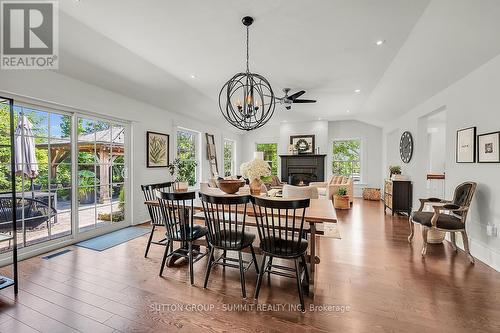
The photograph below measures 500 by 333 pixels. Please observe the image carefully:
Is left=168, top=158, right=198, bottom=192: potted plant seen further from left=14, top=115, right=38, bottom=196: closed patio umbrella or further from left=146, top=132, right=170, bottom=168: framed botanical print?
left=14, top=115, right=38, bottom=196: closed patio umbrella

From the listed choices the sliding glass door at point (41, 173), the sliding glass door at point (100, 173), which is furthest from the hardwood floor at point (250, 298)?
the sliding glass door at point (100, 173)

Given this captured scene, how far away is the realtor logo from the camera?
223cm

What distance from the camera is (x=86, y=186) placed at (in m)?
3.89

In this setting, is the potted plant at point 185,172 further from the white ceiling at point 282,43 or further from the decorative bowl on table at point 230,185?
the decorative bowl on table at point 230,185

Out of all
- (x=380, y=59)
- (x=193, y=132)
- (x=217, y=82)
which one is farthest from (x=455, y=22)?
(x=193, y=132)

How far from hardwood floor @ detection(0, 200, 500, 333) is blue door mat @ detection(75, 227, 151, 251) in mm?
221

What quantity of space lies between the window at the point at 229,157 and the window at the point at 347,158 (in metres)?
3.89

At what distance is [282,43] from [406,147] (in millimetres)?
4534

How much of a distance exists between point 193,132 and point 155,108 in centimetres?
169

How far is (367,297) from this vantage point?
7.27 ft

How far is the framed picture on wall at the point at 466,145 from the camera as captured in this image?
321 centimetres

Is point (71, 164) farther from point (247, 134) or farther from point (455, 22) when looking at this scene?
point (247, 134)

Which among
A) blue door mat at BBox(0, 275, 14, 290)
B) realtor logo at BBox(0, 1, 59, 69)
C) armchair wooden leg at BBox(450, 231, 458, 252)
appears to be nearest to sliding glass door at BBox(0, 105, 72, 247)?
realtor logo at BBox(0, 1, 59, 69)

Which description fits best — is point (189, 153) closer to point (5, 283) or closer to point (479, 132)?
point (5, 283)
